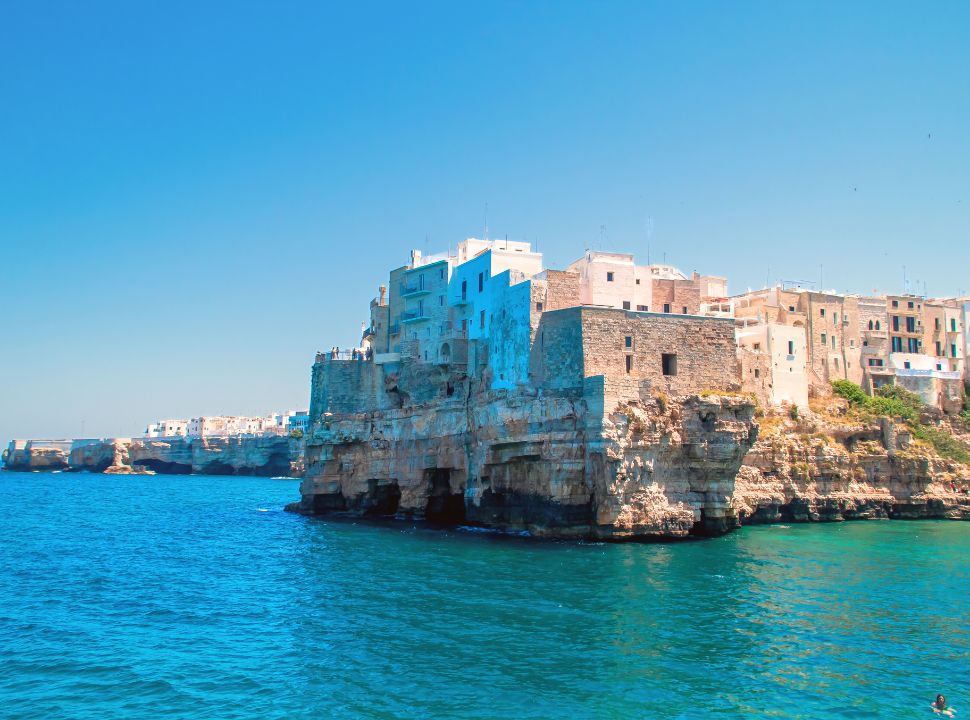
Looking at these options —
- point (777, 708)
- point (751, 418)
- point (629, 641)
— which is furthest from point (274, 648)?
point (751, 418)

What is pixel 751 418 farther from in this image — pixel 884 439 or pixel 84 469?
pixel 84 469

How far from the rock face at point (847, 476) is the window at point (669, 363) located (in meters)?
9.99

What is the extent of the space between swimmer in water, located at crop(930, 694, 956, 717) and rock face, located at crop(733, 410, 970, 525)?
90.8 ft

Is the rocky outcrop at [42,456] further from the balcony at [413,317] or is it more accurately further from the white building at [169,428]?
the balcony at [413,317]

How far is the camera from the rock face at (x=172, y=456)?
12744 cm

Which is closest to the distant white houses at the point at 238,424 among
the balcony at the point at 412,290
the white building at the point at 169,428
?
the white building at the point at 169,428

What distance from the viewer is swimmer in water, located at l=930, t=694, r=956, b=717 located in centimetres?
1602

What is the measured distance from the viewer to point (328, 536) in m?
40.7

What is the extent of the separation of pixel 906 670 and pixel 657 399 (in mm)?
18161

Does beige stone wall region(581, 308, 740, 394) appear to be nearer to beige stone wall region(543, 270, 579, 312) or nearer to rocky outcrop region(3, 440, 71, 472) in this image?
beige stone wall region(543, 270, 579, 312)

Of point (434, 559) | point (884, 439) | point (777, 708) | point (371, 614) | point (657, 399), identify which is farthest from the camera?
point (884, 439)

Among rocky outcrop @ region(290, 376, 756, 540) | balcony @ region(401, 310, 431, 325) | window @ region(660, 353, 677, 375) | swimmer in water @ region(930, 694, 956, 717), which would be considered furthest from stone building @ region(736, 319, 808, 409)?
swimmer in water @ region(930, 694, 956, 717)

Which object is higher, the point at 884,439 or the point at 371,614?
the point at 884,439

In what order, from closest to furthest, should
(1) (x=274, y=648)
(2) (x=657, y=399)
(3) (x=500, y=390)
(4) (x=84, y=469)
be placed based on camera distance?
1. (1) (x=274, y=648)
2. (2) (x=657, y=399)
3. (3) (x=500, y=390)
4. (4) (x=84, y=469)
